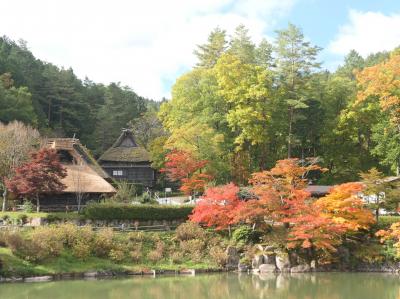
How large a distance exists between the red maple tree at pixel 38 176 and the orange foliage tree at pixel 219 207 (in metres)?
8.96

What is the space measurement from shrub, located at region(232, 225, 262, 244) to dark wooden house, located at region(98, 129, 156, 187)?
2036 cm

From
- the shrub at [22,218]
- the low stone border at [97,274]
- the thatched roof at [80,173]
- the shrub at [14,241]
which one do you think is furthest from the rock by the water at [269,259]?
the shrub at [22,218]

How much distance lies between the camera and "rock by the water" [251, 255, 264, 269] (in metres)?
28.4

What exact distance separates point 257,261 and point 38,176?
14.0 meters

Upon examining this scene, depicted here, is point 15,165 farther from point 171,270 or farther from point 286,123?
point 286,123

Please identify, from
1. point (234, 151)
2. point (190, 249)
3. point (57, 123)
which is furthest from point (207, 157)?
point (57, 123)

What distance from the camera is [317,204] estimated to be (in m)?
29.1

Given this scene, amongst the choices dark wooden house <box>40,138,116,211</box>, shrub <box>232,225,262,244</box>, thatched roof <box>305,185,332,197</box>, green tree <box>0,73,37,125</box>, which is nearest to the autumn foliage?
shrub <box>232,225,262,244</box>

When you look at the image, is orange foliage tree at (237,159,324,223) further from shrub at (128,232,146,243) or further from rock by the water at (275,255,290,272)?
shrub at (128,232,146,243)

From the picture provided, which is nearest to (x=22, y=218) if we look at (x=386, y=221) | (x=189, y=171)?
(x=189, y=171)

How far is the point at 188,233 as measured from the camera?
30391 millimetres

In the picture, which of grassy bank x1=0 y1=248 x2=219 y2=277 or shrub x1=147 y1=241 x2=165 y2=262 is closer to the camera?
grassy bank x1=0 y1=248 x2=219 y2=277

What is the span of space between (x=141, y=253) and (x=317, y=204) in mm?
10500

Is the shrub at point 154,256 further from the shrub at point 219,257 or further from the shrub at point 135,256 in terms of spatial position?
the shrub at point 219,257
